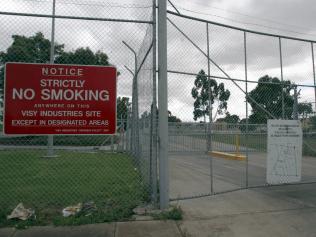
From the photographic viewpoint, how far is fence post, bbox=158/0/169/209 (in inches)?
279

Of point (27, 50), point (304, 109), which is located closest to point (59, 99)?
point (27, 50)

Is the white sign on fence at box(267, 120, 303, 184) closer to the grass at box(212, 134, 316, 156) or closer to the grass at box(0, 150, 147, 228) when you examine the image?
the grass at box(0, 150, 147, 228)

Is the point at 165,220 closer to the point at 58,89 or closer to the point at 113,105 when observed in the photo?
the point at 113,105

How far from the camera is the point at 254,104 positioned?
9570 millimetres

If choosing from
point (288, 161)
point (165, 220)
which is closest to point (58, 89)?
point (165, 220)

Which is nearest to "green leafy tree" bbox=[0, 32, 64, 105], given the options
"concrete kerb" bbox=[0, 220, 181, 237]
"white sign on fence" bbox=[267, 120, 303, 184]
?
"concrete kerb" bbox=[0, 220, 181, 237]

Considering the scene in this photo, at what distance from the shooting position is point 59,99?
6.79 metres

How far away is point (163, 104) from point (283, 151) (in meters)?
3.45

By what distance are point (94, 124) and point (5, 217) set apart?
6.81 feet

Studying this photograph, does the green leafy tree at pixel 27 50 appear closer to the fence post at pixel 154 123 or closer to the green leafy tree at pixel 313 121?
the fence post at pixel 154 123

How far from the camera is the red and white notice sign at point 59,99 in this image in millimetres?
6629

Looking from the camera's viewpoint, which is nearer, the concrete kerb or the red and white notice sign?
the concrete kerb

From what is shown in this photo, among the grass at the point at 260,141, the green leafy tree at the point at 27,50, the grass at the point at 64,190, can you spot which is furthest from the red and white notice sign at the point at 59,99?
the grass at the point at 260,141

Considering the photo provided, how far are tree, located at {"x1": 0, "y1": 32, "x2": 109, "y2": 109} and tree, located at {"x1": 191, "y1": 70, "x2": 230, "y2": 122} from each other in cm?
215
